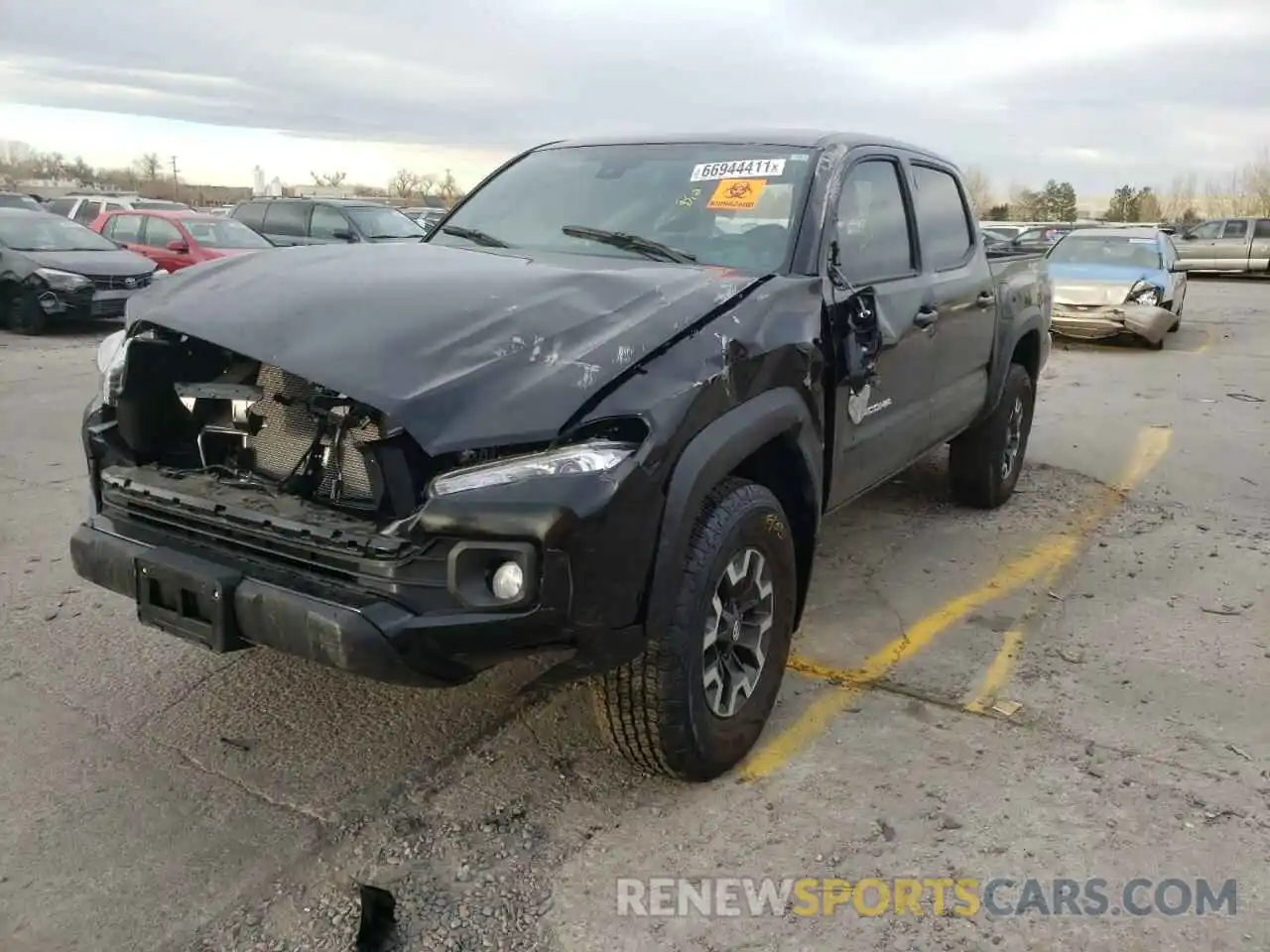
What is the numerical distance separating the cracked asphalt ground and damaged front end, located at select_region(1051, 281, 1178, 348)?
8987 millimetres

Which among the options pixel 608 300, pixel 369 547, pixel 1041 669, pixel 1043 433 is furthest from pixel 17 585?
pixel 1043 433

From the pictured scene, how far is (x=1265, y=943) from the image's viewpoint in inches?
97.8

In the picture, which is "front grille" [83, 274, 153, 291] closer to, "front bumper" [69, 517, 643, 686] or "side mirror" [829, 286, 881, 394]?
"front bumper" [69, 517, 643, 686]

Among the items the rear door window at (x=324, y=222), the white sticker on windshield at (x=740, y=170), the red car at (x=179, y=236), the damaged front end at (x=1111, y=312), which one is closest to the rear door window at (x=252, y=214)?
the rear door window at (x=324, y=222)

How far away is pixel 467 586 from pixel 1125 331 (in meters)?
12.7

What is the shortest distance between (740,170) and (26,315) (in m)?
11.5

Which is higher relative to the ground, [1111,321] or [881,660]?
[1111,321]

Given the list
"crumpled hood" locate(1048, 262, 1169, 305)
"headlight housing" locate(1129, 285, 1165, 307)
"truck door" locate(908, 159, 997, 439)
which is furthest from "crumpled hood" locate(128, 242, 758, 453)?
"headlight housing" locate(1129, 285, 1165, 307)

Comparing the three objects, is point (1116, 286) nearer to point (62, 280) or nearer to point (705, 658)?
point (705, 658)

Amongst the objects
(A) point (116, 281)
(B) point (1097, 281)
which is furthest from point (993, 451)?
(A) point (116, 281)

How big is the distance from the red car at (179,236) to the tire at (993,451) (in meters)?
11.2

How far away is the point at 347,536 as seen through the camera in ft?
8.33

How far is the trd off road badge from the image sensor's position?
3650mm

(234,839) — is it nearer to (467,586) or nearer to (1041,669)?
(467,586)
